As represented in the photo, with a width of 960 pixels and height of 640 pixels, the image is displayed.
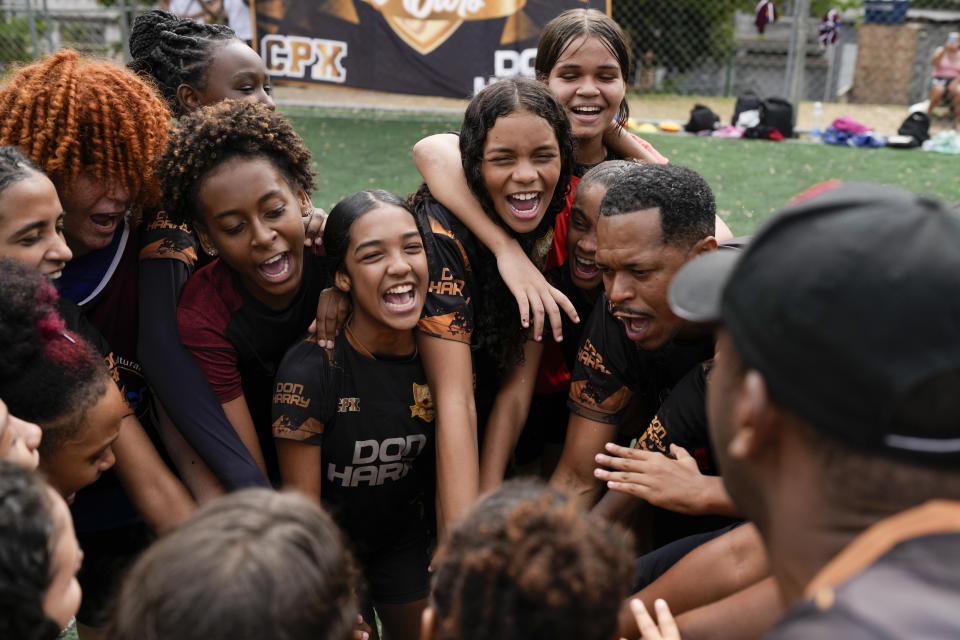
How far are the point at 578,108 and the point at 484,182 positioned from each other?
2.61ft

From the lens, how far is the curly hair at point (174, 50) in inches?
137

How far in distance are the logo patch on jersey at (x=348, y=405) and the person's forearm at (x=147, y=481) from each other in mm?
549

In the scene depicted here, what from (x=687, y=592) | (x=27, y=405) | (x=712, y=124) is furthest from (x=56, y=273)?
(x=712, y=124)

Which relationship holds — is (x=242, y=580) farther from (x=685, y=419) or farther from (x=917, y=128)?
(x=917, y=128)

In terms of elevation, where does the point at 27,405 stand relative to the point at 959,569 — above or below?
below

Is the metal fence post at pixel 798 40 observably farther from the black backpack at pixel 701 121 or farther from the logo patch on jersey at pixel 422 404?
the logo patch on jersey at pixel 422 404

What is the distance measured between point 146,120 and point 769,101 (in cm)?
1010

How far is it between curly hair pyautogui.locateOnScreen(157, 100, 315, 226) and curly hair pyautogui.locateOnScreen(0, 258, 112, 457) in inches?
25.4

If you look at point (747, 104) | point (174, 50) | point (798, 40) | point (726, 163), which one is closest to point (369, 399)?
point (174, 50)

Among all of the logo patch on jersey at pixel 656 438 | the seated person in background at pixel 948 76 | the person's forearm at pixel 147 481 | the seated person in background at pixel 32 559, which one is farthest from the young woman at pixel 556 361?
the seated person in background at pixel 948 76

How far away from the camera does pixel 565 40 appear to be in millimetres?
3658

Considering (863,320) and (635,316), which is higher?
(863,320)

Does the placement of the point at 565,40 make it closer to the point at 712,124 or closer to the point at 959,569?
the point at 959,569

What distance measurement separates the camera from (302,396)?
8.80ft
